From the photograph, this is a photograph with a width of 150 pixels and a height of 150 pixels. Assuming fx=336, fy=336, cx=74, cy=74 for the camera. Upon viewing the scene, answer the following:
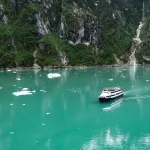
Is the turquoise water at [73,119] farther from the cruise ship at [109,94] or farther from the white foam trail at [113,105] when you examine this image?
the cruise ship at [109,94]

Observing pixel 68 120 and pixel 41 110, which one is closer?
pixel 68 120

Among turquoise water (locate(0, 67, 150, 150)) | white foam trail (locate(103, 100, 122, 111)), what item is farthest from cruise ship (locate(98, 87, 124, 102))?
white foam trail (locate(103, 100, 122, 111))

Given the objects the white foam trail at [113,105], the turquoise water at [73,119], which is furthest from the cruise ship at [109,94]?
the white foam trail at [113,105]

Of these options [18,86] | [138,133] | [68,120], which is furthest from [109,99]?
[18,86]

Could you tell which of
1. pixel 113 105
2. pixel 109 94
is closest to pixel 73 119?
pixel 113 105

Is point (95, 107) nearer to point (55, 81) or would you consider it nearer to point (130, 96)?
point (130, 96)

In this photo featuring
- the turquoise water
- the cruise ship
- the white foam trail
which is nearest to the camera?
the turquoise water

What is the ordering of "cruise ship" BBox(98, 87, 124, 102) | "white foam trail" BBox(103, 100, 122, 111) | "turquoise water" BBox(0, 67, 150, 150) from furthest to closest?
"cruise ship" BBox(98, 87, 124, 102), "white foam trail" BBox(103, 100, 122, 111), "turquoise water" BBox(0, 67, 150, 150)

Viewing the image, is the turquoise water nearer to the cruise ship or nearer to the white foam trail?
the white foam trail
